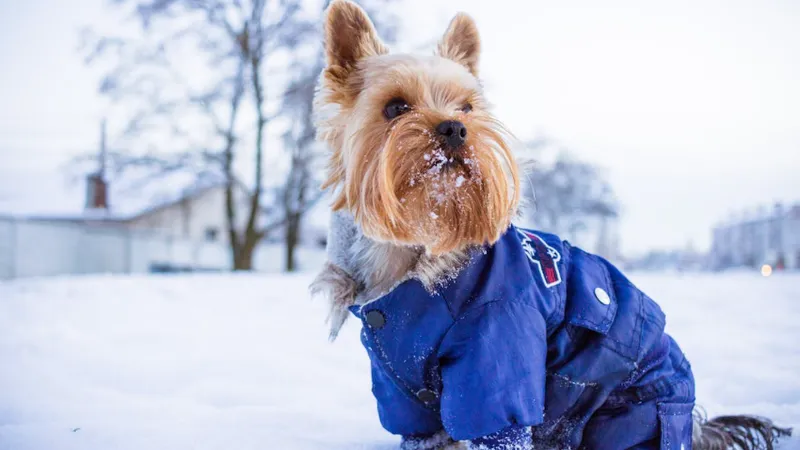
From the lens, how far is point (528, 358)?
2.03m

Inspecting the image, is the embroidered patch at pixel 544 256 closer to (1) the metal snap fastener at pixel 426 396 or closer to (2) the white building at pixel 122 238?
(1) the metal snap fastener at pixel 426 396

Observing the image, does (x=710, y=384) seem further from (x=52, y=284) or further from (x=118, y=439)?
(x=52, y=284)

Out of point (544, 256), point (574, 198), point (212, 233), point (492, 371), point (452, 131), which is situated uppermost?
point (452, 131)

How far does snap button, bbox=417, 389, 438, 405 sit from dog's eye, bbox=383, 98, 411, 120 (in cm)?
113

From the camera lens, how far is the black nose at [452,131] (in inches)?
87.6

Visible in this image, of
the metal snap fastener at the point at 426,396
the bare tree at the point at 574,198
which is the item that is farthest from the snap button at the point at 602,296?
the bare tree at the point at 574,198

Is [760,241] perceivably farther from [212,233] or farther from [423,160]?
[423,160]

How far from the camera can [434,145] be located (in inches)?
88.6

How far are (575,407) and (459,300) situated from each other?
722 mm

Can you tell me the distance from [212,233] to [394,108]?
142 feet

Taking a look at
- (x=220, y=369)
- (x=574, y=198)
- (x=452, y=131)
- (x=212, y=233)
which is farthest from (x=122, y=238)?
(x=574, y=198)

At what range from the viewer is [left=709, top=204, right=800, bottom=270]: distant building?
33.4 m

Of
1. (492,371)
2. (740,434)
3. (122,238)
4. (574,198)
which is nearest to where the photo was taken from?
(492,371)

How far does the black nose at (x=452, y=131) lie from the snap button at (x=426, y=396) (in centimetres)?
98
